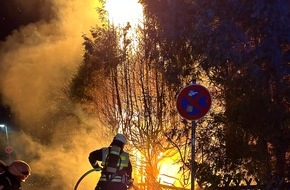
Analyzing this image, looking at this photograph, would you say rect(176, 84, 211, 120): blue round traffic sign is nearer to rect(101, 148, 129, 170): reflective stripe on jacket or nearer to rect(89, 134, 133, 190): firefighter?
rect(89, 134, 133, 190): firefighter

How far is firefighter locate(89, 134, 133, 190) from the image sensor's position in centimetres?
791

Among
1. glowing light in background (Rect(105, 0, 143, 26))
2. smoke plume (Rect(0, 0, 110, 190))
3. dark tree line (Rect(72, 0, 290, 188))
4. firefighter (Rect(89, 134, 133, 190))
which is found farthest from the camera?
smoke plume (Rect(0, 0, 110, 190))

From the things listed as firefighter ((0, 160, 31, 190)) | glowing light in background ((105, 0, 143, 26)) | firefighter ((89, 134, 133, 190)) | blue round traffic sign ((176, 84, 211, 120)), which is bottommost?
firefighter ((0, 160, 31, 190))

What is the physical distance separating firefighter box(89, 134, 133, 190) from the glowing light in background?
42.5 ft

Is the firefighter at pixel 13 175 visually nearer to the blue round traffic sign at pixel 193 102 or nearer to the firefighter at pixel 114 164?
the firefighter at pixel 114 164

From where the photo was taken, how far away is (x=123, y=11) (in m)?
21.3

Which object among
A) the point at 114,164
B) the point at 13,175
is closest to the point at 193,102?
the point at 114,164

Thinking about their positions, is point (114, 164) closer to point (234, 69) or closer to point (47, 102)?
point (234, 69)

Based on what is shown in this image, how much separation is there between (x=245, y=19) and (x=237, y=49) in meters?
0.65

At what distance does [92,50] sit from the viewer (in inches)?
860

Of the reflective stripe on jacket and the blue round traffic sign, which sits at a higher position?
the blue round traffic sign

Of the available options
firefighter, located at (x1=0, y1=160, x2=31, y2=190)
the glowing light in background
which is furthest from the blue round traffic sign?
the glowing light in background

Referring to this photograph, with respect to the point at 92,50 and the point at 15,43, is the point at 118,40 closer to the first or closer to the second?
the point at 92,50

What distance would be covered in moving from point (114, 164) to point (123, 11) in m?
14.3
